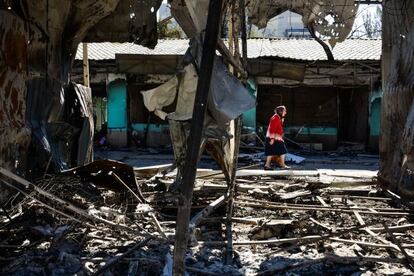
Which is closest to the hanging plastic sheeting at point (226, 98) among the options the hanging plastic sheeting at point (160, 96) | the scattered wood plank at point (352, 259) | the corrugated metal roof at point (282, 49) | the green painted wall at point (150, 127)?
the hanging plastic sheeting at point (160, 96)

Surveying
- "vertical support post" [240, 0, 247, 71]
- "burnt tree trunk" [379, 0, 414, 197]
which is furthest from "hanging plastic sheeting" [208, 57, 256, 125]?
"burnt tree trunk" [379, 0, 414, 197]

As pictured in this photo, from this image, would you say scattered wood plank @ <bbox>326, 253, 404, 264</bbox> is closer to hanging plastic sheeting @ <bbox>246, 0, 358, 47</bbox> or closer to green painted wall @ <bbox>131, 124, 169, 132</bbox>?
hanging plastic sheeting @ <bbox>246, 0, 358, 47</bbox>

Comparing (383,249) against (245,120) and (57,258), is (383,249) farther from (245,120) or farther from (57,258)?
(245,120)

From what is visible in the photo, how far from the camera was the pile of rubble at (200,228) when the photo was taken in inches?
165

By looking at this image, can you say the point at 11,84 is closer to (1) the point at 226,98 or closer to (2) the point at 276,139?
(1) the point at 226,98

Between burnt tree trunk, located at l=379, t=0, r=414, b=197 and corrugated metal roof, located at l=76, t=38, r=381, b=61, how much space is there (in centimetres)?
868

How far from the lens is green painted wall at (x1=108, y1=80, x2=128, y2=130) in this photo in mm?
18120

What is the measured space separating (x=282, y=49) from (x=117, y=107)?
6752 millimetres

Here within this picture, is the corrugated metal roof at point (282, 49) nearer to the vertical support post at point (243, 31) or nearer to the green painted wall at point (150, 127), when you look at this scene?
the green painted wall at point (150, 127)

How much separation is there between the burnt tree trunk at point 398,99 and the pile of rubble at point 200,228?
373 millimetres

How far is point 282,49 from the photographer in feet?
61.9

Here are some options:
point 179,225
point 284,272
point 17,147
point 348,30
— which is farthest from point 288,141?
point 179,225

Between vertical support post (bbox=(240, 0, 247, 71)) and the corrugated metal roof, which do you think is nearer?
vertical support post (bbox=(240, 0, 247, 71))

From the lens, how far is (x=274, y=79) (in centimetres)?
1761
